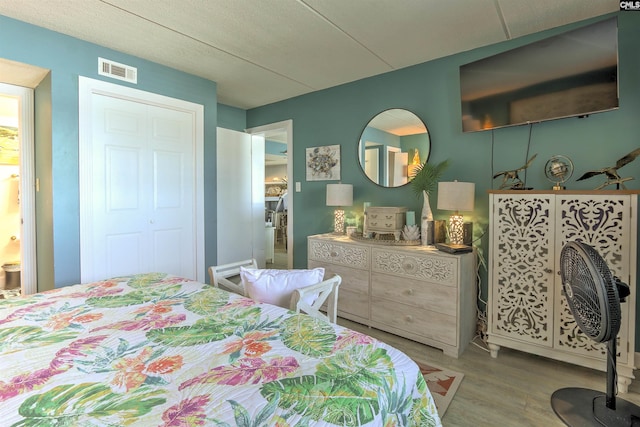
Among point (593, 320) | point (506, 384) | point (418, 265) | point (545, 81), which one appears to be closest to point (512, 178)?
point (545, 81)

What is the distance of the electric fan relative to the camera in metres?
1.44

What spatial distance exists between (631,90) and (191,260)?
3.99 meters

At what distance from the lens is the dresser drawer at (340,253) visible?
9.46 feet

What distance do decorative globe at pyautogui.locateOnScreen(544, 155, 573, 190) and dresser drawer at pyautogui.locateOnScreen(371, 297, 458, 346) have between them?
127 centimetres

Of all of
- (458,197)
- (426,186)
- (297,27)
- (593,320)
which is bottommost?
(593,320)

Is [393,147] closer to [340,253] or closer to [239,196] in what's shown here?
[340,253]

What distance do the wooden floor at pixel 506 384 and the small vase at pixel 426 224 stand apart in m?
0.86

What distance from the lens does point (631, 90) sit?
214 centimetres

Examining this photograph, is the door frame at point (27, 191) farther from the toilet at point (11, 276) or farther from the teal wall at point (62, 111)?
the toilet at point (11, 276)

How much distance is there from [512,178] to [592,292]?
1253 millimetres

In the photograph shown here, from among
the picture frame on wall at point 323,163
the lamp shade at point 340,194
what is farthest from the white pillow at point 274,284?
the picture frame on wall at point 323,163

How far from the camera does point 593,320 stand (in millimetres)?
1540

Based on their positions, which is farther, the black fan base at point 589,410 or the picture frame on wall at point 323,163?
the picture frame on wall at point 323,163

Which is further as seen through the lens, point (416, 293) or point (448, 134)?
point (448, 134)
